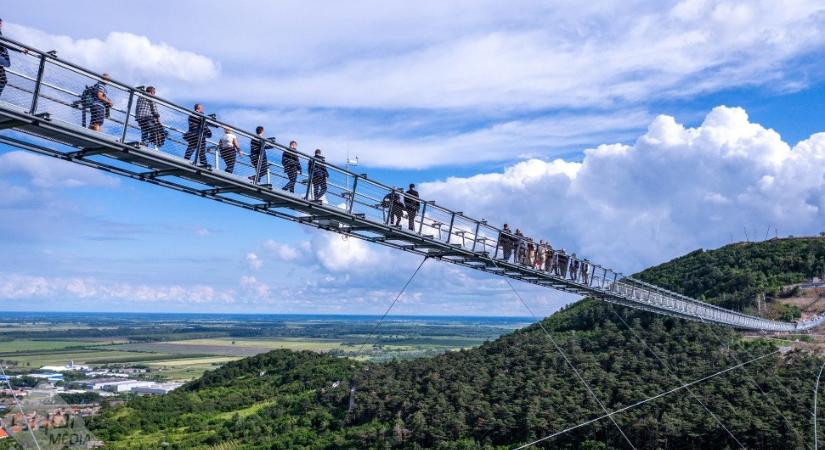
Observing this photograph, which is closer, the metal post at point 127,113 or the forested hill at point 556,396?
the metal post at point 127,113

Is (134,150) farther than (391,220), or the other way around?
(391,220)

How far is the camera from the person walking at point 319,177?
1264cm

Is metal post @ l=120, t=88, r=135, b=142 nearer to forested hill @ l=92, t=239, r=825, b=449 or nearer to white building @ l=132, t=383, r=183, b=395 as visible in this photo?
forested hill @ l=92, t=239, r=825, b=449

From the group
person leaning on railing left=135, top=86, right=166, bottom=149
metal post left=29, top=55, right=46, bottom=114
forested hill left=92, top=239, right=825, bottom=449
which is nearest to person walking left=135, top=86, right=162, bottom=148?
person leaning on railing left=135, top=86, right=166, bottom=149

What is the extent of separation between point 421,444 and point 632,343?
15.4m

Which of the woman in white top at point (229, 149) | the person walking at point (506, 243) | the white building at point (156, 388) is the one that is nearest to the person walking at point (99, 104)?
the woman in white top at point (229, 149)

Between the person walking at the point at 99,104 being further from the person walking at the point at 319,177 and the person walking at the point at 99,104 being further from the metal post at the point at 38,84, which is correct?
the person walking at the point at 319,177

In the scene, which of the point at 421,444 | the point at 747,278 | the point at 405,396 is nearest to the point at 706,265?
the point at 747,278

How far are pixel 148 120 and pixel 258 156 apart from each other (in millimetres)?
2206

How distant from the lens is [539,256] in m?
21.0

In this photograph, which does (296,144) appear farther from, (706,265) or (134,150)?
(706,265)

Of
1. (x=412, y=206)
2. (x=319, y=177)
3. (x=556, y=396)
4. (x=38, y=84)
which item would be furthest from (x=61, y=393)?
(x=38, y=84)

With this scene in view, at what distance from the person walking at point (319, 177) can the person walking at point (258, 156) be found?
108cm

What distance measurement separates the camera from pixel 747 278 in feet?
183
